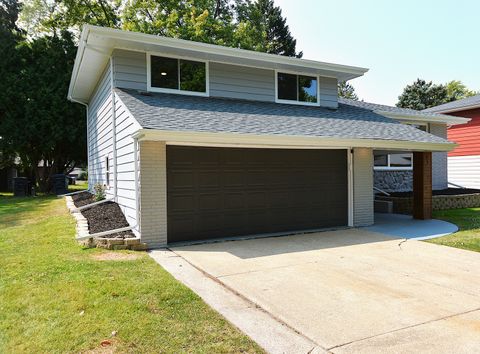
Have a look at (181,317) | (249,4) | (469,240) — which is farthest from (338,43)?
(249,4)

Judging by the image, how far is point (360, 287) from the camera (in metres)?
4.92

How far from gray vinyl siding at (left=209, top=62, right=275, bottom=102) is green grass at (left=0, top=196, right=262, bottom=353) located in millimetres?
5848

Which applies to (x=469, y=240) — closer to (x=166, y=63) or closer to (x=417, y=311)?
(x=417, y=311)

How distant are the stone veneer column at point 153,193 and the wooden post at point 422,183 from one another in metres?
7.68

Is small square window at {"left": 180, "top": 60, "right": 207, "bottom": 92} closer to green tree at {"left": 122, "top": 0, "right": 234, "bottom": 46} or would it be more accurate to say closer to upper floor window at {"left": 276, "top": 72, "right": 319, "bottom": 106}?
upper floor window at {"left": 276, "top": 72, "right": 319, "bottom": 106}

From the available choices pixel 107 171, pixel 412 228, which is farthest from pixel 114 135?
pixel 412 228

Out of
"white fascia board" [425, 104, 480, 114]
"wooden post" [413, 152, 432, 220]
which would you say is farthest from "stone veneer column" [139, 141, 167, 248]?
"white fascia board" [425, 104, 480, 114]

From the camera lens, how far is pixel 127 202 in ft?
28.6

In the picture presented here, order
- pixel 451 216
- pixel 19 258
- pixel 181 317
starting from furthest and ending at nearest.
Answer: pixel 451 216 < pixel 19 258 < pixel 181 317

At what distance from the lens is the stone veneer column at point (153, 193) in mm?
7309

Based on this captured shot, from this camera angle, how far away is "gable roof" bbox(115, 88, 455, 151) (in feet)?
25.1

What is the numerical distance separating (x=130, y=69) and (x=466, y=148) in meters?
16.8

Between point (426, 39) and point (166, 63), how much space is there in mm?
10885

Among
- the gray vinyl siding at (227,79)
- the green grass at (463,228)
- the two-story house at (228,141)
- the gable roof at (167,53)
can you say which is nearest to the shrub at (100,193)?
the two-story house at (228,141)
